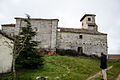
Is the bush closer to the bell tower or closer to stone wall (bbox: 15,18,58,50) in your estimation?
stone wall (bbox: 15,18,58,50)

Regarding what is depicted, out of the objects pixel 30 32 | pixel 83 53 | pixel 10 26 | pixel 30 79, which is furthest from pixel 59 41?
pixel 30 79

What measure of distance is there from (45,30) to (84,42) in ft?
30.8

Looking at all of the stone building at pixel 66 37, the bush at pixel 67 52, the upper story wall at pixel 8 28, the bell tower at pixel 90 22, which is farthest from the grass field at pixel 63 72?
the bell tower at pixel 90 22

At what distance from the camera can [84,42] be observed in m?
29.5

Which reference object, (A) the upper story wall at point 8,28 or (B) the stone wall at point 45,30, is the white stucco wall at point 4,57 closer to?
(B) the stone wall at point 45,30

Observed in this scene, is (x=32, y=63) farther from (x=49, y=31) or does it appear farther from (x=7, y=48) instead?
(x=49, y=31)

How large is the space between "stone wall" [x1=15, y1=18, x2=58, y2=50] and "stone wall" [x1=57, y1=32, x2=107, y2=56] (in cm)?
146

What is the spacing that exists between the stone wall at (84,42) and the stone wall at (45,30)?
146 cm

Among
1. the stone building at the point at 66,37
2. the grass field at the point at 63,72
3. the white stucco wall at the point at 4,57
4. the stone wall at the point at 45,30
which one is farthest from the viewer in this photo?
the stone building at the point at 66,37

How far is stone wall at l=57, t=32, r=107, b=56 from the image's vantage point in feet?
95.2

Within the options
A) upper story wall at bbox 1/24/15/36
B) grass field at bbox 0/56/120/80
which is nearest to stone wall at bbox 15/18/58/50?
upper story wall at bbox 1/24/15/36

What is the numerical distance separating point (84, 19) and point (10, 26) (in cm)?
2044

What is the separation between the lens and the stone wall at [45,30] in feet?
92.8

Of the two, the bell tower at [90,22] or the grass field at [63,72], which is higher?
the bell tower at [90,22]
